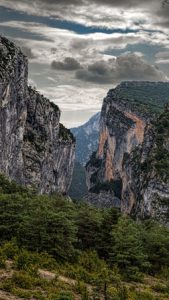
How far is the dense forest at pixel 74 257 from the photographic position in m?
31.1

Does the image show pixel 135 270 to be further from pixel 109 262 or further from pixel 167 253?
pixel 167 253

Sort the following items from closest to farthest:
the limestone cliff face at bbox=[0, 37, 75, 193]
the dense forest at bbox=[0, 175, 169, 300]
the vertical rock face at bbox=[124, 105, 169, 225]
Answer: the dense forest at bbox=[0, 175, 169, 300], the limestone cliff face at bbox=[0, 37, 75, 193], the vertical rock face at bbox=[124, 105, 169, 225]

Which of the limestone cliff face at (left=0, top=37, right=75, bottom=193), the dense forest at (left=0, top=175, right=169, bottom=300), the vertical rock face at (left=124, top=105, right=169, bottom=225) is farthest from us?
the vertical rock face at (left=124, top=105, right=169, bottom=225)

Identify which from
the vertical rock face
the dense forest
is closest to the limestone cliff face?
the vertical rock face

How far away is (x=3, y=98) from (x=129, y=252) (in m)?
72.3

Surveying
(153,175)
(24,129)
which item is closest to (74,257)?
(153,175)

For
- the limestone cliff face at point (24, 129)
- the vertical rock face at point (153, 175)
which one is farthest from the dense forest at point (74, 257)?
the vertical rock face at point (153, 175)

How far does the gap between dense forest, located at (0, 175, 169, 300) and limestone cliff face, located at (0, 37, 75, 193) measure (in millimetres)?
54858

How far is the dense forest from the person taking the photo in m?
31.1

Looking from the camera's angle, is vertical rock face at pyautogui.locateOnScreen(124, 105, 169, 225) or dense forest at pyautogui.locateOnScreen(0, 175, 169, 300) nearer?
dense forest at pyautogui.locateOnScreen(0, 175, 169, 300)

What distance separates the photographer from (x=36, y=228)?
152 feet

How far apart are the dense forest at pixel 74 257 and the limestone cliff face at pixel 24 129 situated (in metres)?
54.9

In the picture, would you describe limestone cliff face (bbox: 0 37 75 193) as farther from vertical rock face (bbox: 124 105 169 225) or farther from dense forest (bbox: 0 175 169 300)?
dense forest (bbox: 0 175 169 300)

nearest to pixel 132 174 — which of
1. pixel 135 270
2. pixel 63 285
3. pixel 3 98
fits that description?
pixel 3 98
